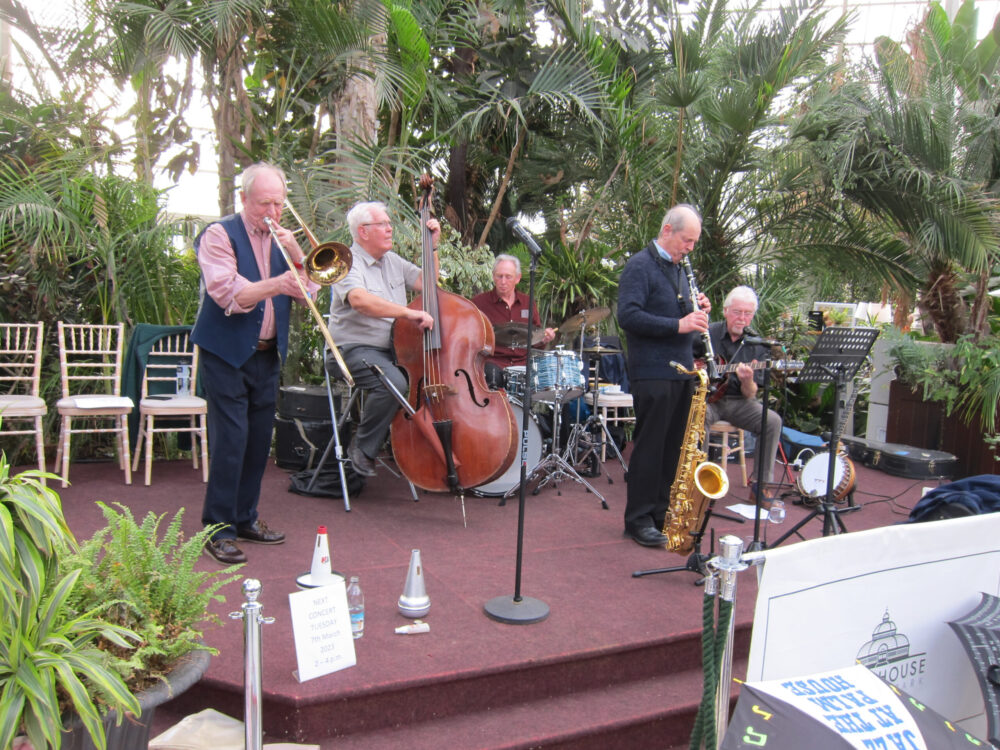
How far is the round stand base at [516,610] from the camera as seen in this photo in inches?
113

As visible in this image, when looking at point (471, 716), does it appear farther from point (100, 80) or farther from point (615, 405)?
point (100, 80)

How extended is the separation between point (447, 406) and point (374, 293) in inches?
30.8

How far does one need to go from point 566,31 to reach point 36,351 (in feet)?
16.3

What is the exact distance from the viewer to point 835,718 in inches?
67.4

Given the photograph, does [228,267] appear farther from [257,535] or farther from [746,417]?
[746,417]

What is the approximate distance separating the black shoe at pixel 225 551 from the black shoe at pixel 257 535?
0.67 ft

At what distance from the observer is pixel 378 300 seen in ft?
13.3

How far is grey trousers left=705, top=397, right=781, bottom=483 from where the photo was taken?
491cm

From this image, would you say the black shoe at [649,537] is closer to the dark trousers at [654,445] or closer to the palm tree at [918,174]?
the dark trousers at [654,445]

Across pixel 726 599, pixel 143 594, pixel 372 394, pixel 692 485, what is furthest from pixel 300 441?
pixel 726 599

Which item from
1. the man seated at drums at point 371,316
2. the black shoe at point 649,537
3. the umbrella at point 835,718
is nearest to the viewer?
the umbrella at point 835,718

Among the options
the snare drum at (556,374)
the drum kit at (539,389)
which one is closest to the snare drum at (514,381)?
the drum kit at (539,389)

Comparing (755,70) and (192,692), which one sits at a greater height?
(755,70)

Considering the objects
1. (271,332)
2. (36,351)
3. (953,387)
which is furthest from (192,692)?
(953,387)
